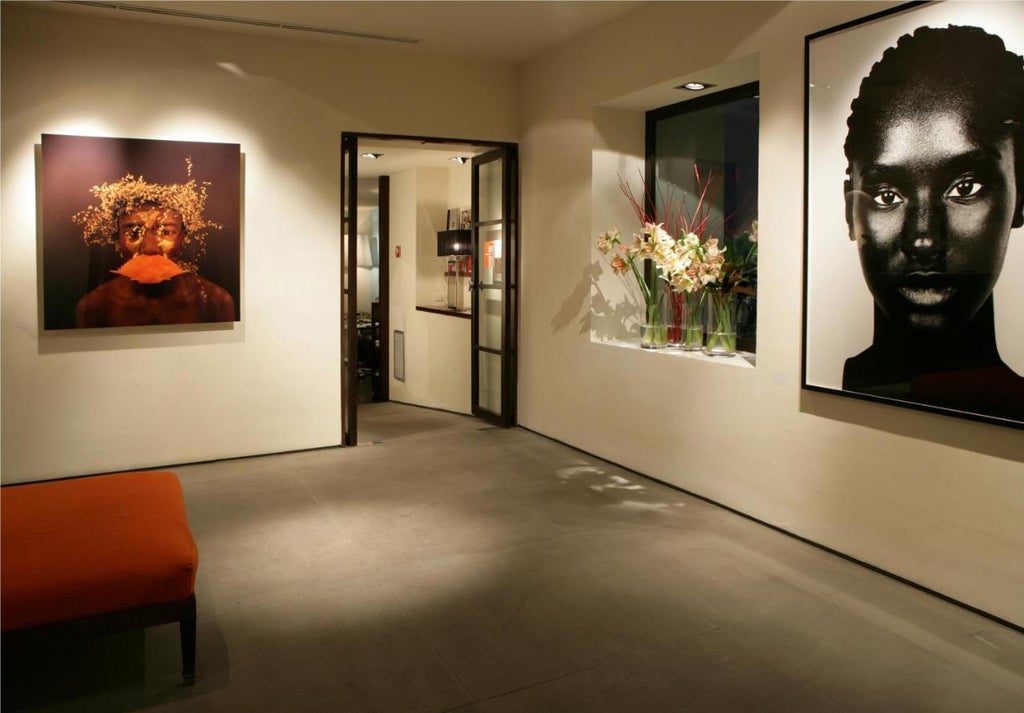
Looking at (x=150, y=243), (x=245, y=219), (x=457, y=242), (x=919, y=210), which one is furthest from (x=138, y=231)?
(x=919, y=210)

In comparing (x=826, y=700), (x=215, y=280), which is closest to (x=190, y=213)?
(x=215, y=280)

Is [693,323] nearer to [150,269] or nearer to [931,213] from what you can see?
[931,213]

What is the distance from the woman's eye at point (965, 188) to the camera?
10.9 ft

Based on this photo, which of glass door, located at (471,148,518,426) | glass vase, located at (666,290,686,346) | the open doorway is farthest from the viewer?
glass door, located at (471,148,518,426)

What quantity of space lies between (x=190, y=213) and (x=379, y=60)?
185 centimetres

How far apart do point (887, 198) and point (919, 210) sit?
17 centimetres

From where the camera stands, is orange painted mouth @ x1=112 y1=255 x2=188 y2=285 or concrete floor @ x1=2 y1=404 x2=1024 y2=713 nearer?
concrete floor @ x1=2 y1=404 x2=1024 y2=713

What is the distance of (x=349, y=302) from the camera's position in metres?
6.27

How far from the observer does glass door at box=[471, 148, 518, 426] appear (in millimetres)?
6910

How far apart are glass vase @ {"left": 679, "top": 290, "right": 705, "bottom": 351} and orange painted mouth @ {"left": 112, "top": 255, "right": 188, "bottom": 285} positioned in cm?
343

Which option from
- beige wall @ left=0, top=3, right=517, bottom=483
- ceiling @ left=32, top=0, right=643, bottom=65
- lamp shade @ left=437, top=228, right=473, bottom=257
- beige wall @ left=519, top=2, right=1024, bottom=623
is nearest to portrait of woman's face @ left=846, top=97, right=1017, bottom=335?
beige wall @ left=519, top=2, right=1024, bottom=623

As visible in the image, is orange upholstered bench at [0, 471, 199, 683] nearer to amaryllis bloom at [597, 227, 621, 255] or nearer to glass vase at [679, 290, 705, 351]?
glass vase at [679, 290, 705, 351]

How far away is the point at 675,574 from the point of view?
3809 millimetres

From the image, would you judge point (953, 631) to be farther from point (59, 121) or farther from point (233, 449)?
point (59, 121)
